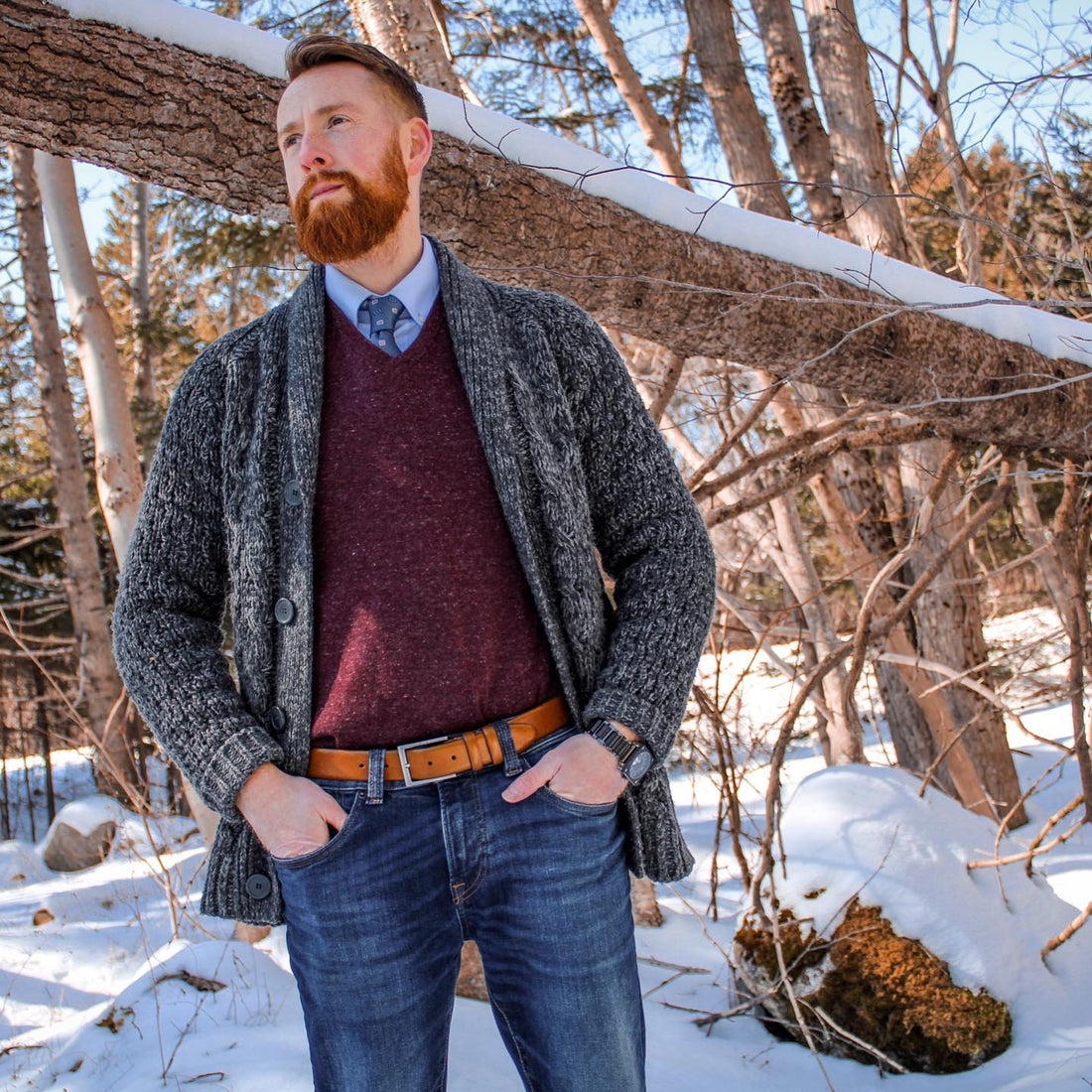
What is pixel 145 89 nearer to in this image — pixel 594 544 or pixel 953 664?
pixel 594 544

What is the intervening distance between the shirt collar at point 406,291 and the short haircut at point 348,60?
253 millimetres

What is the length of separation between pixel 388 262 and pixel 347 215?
0.37 ft

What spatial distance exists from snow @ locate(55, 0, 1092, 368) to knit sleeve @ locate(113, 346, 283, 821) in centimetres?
89

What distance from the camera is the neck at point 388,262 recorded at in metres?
1.58

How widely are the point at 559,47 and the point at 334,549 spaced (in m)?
7.78

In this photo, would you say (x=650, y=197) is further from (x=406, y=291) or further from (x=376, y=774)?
(x=376, y=774)

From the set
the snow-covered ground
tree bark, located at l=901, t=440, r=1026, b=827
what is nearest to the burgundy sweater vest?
the snow-covered ground

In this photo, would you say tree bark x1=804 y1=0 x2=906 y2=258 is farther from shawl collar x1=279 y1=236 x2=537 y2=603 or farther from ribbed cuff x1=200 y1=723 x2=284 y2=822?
ribbed cuff x1=200 y1=723 x2=284 y2=822

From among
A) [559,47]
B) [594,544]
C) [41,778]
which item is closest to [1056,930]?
[594,544]

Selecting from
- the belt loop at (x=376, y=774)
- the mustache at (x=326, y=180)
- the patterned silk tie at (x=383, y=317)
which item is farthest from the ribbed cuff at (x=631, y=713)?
the mustache at (x=326, y=180)

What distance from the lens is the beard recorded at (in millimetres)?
1503

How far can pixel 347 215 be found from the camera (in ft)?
4.93

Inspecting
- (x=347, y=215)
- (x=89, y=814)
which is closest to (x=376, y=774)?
(x=347, y=215)

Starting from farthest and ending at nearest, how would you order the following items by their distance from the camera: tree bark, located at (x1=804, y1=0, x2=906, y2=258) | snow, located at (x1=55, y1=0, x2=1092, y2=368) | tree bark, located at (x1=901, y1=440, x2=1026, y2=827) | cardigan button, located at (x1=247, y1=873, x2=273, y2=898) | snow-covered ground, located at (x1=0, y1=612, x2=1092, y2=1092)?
tree bark, located at (x1=804, y1=0, x2=906, y2=258)
tree bark, located at (x1=901, y1=440, x2=1026, y2=827)
snow-covered ground, located at (x1=0, y1=612, x2=1092, y2=1092)
snow, located at (x1=55, y1=0, x2=1092, y2=368)
cardigan button, located at (x1=247, y1=873, x2=273, y2=898)
